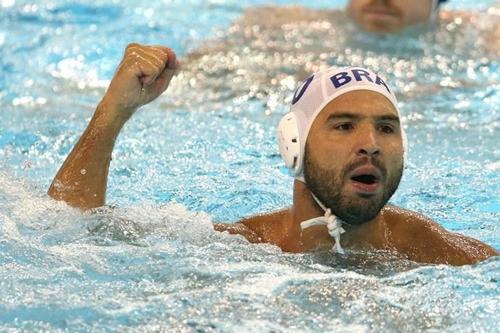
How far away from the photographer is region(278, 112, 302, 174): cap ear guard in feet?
11.9

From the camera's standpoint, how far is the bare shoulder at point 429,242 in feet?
11.9

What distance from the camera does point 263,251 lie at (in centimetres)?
362

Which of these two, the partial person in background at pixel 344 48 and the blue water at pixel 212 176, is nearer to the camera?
the blue water at pixel 212 176

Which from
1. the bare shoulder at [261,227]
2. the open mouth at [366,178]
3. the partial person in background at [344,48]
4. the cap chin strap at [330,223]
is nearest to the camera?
the open mouth at [366,178]

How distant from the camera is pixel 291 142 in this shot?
3631 millimetres

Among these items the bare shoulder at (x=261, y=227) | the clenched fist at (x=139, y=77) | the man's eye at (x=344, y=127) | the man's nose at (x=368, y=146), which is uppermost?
the clenched fist at (x=139, y=77)

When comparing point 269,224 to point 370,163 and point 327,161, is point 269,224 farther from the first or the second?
point 370,163

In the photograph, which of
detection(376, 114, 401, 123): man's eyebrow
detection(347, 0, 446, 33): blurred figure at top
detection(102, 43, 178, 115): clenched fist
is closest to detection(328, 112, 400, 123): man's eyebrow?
detection(376, 114, 401, 123): man's eyebrow

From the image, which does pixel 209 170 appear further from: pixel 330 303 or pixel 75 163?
pixel 330 303

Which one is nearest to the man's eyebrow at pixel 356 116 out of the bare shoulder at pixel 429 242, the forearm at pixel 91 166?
the bare shoulder at pixel 429 242

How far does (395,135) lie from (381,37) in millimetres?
3660

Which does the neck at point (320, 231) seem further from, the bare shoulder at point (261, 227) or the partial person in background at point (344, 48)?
the partial person in background at point (344, 48)

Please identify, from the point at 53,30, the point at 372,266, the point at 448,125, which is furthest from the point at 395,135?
the point at 53,30

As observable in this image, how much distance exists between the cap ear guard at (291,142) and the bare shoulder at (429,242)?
0.41m
